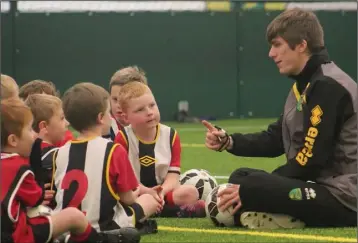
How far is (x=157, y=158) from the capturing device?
7164 mm

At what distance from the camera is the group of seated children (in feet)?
16.8

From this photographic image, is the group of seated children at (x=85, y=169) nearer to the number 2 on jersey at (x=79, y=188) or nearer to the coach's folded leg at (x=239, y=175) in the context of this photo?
the number 2 on jersey at (x=79, y=188)

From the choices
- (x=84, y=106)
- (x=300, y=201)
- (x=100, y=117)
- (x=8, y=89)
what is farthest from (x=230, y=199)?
(x=8, y=89)

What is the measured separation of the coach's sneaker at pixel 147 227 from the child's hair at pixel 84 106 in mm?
751

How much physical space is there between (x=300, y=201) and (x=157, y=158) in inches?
53.1

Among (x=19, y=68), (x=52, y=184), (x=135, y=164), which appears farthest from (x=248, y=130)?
(x=52, y=184)

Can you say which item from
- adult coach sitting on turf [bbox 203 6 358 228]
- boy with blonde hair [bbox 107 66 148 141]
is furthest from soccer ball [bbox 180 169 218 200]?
adult coach sitting on turf [bbox 203 6 358 228]

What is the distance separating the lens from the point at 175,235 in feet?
19.9

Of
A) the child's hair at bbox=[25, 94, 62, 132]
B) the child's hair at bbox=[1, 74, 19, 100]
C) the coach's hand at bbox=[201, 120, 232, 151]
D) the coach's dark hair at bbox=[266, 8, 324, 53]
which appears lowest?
the coach's hand at bbox=[201, 120, 232, 151]

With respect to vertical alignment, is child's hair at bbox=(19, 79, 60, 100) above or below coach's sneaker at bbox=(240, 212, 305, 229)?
above

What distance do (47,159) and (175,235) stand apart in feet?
3.49

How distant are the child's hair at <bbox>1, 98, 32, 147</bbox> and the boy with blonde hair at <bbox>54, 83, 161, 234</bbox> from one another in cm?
54

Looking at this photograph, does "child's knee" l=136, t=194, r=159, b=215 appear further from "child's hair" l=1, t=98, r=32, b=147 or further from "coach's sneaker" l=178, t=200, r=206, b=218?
"child's hair" l=1, t=98, r=32, b=147

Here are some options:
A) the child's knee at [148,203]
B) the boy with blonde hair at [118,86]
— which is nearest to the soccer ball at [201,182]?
the boy with blonde hair at [118,86]
